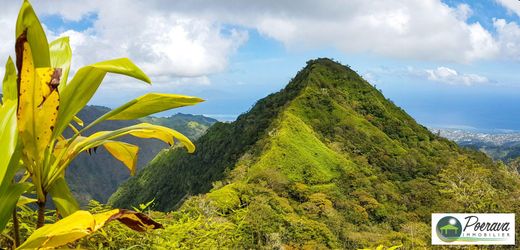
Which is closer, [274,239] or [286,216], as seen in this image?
[274,239]

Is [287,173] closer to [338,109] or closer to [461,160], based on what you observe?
[338,109]

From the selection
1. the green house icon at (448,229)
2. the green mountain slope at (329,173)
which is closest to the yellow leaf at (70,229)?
the green mountain slope at (329,173)

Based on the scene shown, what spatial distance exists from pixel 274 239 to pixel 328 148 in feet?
61.5

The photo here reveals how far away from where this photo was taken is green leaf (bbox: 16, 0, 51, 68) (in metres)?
1.21

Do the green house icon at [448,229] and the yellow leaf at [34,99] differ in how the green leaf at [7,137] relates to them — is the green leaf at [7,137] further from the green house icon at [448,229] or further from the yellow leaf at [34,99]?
the green house icon at [448,229]

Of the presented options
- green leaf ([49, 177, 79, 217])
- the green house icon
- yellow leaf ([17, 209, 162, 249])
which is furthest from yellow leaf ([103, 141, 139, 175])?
the green house icon

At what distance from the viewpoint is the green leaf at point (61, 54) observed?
1480 mm

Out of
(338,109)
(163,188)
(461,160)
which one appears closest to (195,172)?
(163,188)

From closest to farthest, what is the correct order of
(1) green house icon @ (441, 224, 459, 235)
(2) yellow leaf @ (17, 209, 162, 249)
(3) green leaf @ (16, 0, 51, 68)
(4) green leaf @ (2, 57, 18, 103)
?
(2) yellow leaf @ (17, 209, 162, 249), (3) green leaf @ (16, 0, 51, 68), (4) green leaf @ (2, 57, 18, 103), (1) green house icon @ (441, 224, 459, 235)

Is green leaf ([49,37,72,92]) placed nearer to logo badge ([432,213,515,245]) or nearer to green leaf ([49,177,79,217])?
green leaf ([49,177,79,217])

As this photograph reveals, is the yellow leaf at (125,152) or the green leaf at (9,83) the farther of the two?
the yellow leaf at (125,152)

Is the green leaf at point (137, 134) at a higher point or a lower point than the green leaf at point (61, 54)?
lower

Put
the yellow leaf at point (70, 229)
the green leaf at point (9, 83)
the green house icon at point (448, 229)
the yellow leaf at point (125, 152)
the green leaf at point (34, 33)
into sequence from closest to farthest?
the yellow leaf at point (70, 229) → the green leaf at point (34, 33) → the green leaf at point (9, 83) → the yellow leaf at point (125, 152) → the green house icon at point (448, 229)

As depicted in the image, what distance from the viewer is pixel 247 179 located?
21.0 metres
